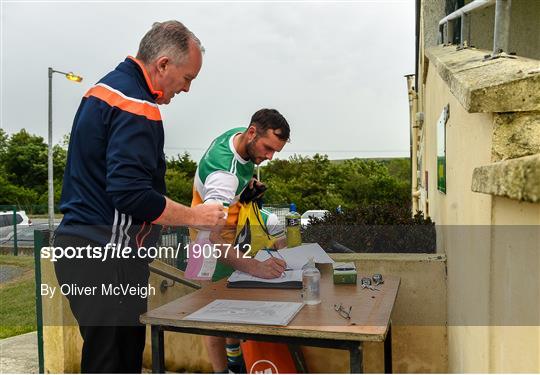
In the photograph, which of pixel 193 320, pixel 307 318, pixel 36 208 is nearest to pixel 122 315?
pixel 193 320

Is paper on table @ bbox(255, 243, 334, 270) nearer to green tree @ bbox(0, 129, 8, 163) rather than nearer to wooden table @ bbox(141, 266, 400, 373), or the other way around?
wooden table @ bbox(141, 266, 400, 373)

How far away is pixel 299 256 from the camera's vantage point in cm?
344

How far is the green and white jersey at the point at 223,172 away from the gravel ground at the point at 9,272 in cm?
1083

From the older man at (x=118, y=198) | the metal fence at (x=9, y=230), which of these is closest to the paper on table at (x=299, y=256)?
the older man at (x=118, y=198)

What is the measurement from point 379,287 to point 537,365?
1.55 m

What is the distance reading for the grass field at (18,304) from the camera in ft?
23.3

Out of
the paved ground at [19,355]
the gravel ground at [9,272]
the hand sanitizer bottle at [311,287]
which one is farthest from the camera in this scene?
the gravel ground at [9,272]

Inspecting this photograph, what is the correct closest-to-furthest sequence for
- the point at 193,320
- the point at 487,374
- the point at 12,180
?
1. the point at 487,374
2. the point at 193,320
3. the point at 12,180

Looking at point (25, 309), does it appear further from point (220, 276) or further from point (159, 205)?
point (159, 205)

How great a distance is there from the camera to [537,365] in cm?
142

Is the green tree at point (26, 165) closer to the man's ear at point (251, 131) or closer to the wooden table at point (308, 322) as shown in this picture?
the man's ear at point (251, 131)

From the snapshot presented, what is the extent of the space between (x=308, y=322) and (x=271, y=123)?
4.77 ft

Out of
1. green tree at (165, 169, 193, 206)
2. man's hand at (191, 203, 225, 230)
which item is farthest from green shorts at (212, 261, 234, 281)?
green tree at (165, 169, 193, 206)

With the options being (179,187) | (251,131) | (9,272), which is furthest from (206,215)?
(179,187)
